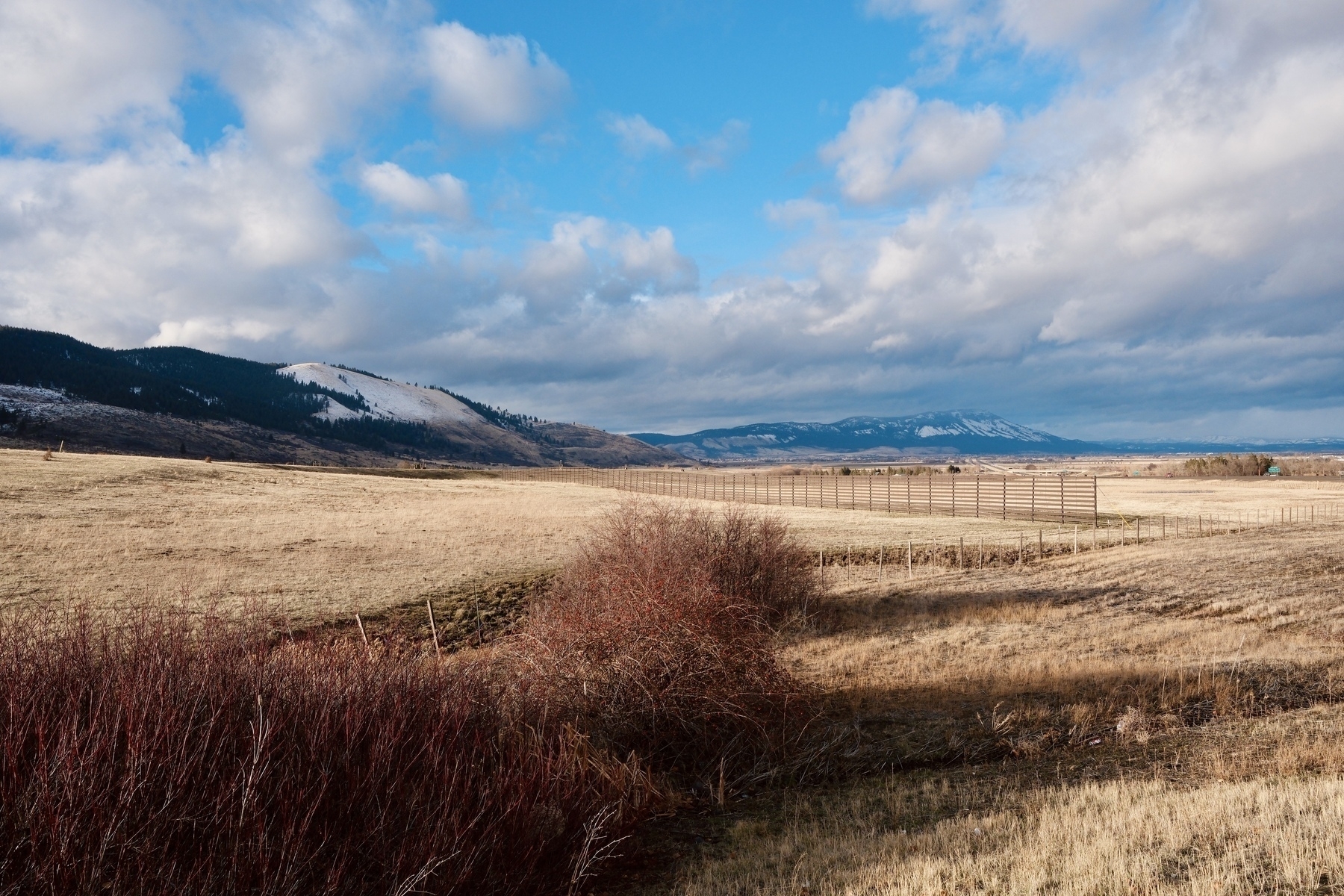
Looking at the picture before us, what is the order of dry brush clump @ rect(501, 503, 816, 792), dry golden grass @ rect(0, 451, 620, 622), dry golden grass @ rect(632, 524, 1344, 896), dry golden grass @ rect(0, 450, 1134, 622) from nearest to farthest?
dry golden grass @ rect(632, 524, 1344, 896) → dry brush clump @ rect(501, 503, 816, 792) → dry golden grass @ rect(0, 451, 620, 622) → dry golden grass @ rect(0, 450, 1134, 622)

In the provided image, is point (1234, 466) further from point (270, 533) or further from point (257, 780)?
point (257, 780)

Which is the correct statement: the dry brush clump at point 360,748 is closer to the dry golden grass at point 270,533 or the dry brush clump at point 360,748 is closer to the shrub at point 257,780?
the shrub at point 257,780

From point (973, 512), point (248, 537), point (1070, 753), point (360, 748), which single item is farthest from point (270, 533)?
point (973, 512)

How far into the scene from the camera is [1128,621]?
21.6 meters

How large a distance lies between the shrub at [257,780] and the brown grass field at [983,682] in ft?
5.36

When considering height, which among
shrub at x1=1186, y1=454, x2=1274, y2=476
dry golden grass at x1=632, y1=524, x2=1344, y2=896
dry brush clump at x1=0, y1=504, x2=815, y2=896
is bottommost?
dry golden grass at x1=632, y1=524, x2=1344, y2=896

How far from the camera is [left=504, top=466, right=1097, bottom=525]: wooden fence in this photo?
61562 millimetres

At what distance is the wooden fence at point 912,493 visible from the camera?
61562 mm

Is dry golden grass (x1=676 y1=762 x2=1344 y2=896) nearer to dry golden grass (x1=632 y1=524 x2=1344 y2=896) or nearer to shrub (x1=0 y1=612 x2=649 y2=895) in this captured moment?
dry golden grass (x1=632 y1=524 x2=1344 y2=896)

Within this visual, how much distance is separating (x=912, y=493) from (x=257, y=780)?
7079 cm

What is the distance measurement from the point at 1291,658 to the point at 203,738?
64.6 ft

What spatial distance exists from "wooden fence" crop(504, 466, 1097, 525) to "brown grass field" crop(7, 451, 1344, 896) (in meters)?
18.9

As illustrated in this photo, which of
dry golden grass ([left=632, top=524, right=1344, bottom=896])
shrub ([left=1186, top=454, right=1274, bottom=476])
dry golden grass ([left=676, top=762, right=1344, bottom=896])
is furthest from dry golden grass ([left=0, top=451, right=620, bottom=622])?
shrub ([left=1186, top=454, right=1274, bottom=476])

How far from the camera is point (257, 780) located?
6.22 meters
